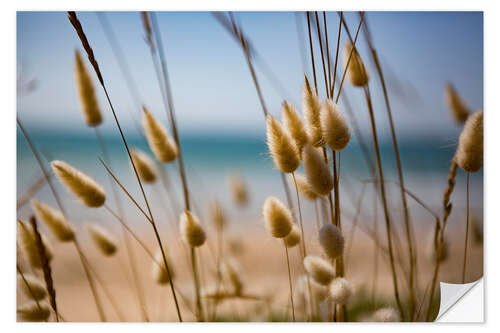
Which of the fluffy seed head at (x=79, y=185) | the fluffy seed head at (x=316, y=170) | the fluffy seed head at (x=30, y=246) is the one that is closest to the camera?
the fluffy seed head at (x=316, y=170)

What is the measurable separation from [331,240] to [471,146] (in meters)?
0.46

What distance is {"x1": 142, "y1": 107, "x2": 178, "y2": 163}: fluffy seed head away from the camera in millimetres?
1214

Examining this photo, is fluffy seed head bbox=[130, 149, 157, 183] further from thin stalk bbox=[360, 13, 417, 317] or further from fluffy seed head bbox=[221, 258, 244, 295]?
thin stalk bbox=[360, 13, 417, 317]

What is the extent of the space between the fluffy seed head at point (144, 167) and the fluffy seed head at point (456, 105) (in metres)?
0.85

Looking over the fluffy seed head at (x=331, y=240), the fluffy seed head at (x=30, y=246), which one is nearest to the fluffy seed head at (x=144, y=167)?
the fluffy seed head at (x=30, y=246)

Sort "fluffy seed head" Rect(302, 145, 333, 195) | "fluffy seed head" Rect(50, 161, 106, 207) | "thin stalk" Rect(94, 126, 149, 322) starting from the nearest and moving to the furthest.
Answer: "fluffy seed head" Rect(302, 145, 333, 195), "fluffy seed head" Rect(50, 161, 106, 207), "thin stalk" Rect(94, 126, 149, 322)

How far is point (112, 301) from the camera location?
52.1 inches

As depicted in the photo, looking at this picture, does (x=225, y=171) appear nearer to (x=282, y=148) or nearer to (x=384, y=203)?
(x=282, y=148)

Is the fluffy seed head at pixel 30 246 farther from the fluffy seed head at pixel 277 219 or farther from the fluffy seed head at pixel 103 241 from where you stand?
the fluffy seed head at pixel 277 219

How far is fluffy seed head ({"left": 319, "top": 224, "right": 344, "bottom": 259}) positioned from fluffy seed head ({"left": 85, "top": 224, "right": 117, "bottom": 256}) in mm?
594

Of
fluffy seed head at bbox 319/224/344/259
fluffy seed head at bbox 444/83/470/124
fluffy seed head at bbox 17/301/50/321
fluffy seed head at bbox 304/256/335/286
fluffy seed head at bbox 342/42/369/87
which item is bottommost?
fluffy seed head at bbox 17/301/50/321

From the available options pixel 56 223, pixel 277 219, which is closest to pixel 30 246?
pixel 56 223

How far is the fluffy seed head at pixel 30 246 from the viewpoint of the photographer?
1225 mm

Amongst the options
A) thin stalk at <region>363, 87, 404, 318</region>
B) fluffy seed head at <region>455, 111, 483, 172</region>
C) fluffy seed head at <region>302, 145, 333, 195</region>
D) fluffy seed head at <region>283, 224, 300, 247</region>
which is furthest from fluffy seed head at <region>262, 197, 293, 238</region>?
fluffy seed head at <region>455, 111, 483, 172</region>
